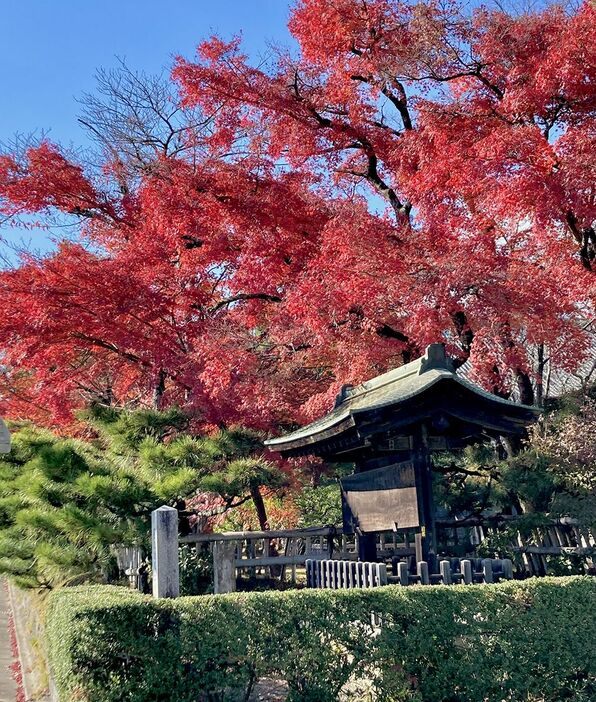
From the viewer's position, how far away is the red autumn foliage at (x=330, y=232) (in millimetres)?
13352

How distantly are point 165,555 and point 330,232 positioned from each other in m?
8.40

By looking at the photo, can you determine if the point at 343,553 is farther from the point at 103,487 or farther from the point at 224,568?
the point at 103,487

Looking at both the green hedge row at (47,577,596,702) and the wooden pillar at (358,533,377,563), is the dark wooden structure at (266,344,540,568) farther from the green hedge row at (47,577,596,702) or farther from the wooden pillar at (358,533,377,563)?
the green hedge row at (47,577,596,702)

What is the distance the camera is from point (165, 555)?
756cm

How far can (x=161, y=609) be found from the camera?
6574mm

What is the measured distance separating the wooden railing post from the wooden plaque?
2.91 metres

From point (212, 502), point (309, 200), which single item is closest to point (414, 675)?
point (212, 502)

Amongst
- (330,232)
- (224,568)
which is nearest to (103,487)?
(224,568)

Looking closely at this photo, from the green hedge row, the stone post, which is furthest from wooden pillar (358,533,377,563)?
the green hedge row

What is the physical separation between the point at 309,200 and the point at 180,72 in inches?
164

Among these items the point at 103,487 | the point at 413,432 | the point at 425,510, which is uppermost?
the point at 413,432

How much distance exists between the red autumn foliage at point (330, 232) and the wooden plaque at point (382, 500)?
3030 millimetres

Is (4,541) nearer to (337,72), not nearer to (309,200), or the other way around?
(309,200)

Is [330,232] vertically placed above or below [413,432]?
above
